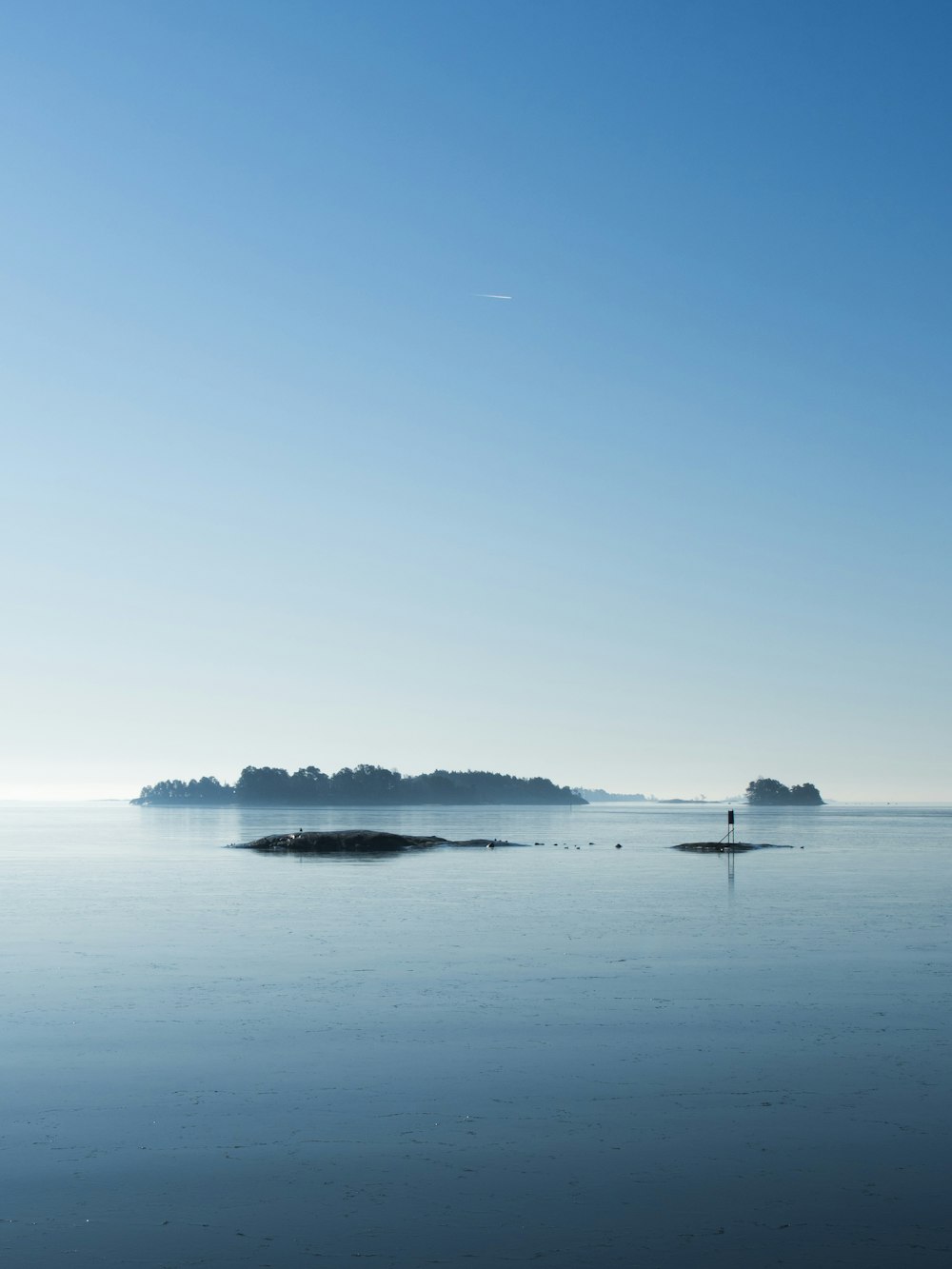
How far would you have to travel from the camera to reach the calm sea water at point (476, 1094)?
35.6 feet

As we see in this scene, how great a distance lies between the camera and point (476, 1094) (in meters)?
Answer: 15.9

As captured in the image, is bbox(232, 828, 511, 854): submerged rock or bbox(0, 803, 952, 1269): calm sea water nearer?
bbox(0, 803, 952, 1269): calm sea water

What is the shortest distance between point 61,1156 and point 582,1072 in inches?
312

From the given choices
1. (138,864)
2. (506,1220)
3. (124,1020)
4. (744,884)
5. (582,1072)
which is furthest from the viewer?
(138,864)

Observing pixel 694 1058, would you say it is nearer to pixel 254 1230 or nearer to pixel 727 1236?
pixel 727 1236

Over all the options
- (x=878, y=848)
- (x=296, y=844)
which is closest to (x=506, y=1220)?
(x=296, y=844)

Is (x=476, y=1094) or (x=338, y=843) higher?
(x=338, y=843)

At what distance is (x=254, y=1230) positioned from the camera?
427 inches

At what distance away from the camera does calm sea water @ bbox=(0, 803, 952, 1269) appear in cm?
1084

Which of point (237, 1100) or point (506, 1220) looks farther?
point (237, 1100)

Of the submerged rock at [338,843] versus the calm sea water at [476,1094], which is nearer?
the calm sea water at [476,1094]

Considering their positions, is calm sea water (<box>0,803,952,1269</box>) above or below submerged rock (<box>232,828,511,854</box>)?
below

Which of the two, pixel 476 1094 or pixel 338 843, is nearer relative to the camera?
pixel 476 1094

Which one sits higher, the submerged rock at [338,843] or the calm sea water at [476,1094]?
the submerged rock at [338,843]
